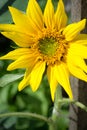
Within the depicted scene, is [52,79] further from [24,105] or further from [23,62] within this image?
[24,105]

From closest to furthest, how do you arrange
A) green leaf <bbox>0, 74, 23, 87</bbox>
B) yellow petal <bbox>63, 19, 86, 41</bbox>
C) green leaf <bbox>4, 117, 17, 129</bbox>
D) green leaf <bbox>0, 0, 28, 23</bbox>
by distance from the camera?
1. yellow petal <bbox>63, 19, 86, 41</bbox>
2. green leaf <bbox>0, 74, 23, 87</bbox>
3. green leaf <bbox>0, 0, 28, 23</bbox>
4. green leaf <bbox>4, 117, 17, 129</bbox>

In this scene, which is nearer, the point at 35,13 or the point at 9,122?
the point at 35,13

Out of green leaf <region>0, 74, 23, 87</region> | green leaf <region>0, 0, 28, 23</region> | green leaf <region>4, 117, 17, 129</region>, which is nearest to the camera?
green leaf <region>0, 74, 23, 87</region>

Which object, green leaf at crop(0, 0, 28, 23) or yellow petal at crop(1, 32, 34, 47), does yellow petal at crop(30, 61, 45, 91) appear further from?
green leaf at crop(0, 0, 28, 23)

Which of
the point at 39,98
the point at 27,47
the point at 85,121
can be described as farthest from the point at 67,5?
the point at 27,47

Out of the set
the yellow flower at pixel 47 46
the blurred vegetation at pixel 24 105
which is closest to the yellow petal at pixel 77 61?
the yellow flower at pixel 47 46

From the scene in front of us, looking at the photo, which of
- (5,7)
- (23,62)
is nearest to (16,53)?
(23,62)

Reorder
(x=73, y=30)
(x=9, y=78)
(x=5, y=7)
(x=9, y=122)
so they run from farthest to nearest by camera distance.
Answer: (x=9, y=122)
(x=5, y=7)
(x=9, y=78)
(x=73, y=30)

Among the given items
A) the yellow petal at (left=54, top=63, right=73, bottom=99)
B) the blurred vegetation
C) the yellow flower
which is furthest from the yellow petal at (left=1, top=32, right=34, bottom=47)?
the blurred vegetation
